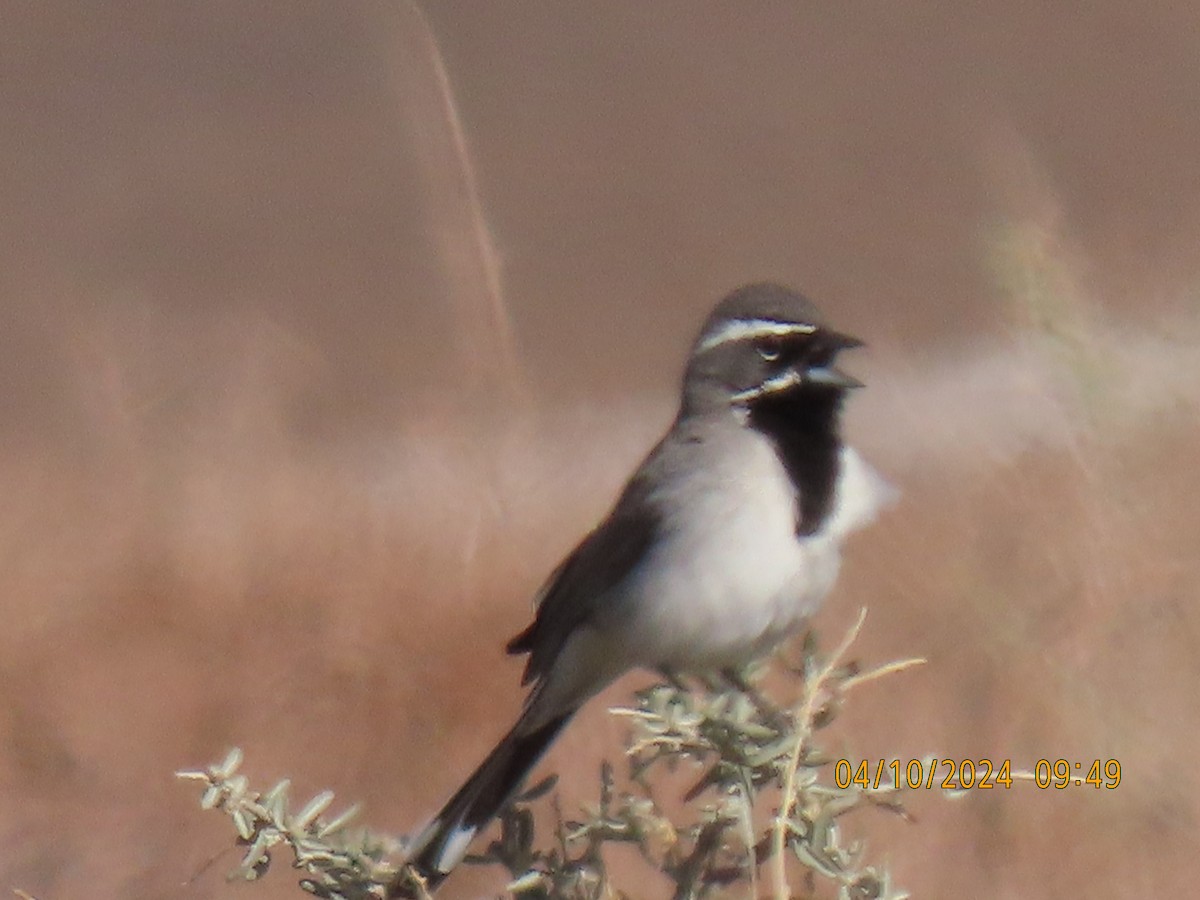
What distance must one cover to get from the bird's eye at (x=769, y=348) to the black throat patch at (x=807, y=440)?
0.18ft

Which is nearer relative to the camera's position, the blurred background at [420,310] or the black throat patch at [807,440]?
the black throat patch at [807,440]

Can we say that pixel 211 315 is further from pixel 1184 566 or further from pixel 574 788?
pixel 1184 566

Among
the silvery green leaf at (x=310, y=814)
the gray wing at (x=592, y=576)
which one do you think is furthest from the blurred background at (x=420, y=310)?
the silvery green leaf at (x=310, y=814)

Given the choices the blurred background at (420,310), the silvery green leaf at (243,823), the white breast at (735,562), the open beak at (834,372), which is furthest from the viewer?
the blurred background at (420,310)

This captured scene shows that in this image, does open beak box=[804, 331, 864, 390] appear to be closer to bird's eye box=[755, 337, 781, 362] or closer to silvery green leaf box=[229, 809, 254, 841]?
bird's eye box=[755, 337, 781, 362]

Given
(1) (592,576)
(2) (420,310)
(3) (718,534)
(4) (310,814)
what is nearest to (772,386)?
(3) (718,534)

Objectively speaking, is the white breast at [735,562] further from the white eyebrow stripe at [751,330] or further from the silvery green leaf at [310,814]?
the silvery green leaf at [310,814]

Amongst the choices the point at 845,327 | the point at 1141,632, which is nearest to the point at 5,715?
the point at 845,327

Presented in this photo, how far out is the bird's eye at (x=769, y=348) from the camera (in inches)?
103

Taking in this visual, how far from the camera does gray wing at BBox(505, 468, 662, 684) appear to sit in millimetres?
2580

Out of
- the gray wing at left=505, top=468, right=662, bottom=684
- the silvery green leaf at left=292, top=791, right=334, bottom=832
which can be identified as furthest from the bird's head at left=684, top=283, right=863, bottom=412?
the silvery green leaf at left=292, top=791, right=334, bottom=832

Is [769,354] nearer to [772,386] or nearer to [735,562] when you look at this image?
[772,386]

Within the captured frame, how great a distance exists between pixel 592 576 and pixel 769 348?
1.29ft

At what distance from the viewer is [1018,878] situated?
4137mm
